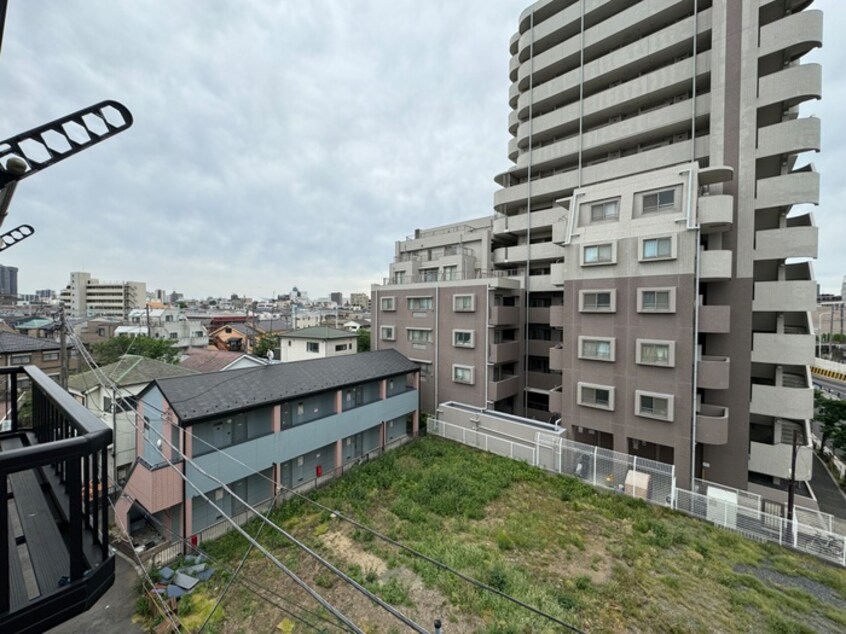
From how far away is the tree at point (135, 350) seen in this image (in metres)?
26.9

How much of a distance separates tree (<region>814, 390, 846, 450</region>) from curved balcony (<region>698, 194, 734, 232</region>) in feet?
46.2

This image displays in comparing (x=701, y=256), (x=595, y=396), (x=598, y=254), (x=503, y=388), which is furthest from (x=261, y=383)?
(x=701, y=256)

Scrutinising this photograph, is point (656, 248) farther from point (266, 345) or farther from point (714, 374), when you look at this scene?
point (266, 345)

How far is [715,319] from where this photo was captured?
13609 mm

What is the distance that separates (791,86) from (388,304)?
21.7 metres

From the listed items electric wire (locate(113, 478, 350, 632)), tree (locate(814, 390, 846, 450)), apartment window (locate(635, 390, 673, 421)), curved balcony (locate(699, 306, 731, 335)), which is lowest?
electric wire (locate(113, 478, 350, 632))

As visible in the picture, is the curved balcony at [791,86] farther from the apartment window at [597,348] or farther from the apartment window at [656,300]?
the apartment window at [597,348]

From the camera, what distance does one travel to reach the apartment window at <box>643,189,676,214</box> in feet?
47.7

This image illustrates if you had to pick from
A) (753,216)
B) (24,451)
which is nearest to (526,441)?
(753,216)

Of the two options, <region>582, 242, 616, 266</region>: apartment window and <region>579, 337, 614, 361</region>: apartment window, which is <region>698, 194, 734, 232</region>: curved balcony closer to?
<region>582, 242, 616, 266</region>: apartment window

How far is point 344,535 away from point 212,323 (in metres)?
56.6

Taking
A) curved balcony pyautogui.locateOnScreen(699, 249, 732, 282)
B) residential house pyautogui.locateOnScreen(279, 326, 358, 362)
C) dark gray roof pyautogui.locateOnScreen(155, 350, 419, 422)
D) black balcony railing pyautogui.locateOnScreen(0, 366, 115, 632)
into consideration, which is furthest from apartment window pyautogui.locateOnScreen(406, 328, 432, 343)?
black balcony railing pyautogui.locateOnScreen(0, 366, 115, 632)

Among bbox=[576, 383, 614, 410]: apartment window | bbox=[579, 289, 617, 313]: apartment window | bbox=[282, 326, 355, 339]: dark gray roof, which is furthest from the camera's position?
bbox=[282, 326, 355, 339]: dark gray roof

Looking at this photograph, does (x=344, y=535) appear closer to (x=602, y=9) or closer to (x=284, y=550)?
(x=284, y=550)
